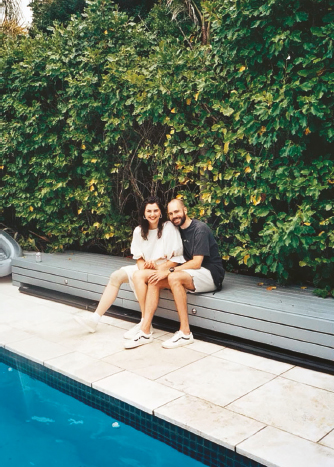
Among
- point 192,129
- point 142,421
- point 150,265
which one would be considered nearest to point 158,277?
point 150,265

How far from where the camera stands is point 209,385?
3.36 metres

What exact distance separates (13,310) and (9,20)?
43.1 ft

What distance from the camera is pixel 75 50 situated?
19.9 ft

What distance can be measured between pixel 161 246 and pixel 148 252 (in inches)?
7.5

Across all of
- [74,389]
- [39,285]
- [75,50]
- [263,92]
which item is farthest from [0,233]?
[263,92]

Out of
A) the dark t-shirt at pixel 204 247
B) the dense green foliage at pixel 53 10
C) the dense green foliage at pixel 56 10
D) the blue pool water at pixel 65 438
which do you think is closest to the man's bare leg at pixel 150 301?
the dark t-shirt at pixel 204 247

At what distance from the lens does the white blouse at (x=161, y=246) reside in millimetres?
4371

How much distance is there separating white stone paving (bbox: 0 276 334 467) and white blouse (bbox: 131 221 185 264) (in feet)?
2.56

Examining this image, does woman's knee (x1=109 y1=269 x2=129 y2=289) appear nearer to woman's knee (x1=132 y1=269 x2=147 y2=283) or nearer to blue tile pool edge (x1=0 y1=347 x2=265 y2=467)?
woman's knee (x1=132 y1=269 x2=147 y2=283)

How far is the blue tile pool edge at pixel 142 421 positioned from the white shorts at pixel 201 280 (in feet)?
4.44

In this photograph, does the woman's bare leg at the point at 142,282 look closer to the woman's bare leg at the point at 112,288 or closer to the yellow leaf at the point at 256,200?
the woman's bare leg at the point at 112,288

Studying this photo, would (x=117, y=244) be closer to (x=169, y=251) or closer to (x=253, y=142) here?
(x=169, y=251)

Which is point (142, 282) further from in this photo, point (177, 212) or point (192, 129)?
point (192, 129)

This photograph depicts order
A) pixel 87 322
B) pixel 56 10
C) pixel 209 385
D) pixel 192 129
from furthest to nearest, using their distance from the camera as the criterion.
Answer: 1. pixel 56 10
2. pixel 192 129
3. pixel 87 322
4. pixel 209 385
